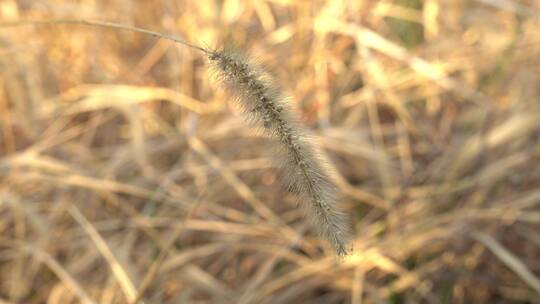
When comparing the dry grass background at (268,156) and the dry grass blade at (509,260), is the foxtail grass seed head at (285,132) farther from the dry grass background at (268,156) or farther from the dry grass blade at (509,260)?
the dry grass blade at (509,260)

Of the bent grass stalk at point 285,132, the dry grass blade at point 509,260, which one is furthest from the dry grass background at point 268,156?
the bent grass stalk at point 285,132

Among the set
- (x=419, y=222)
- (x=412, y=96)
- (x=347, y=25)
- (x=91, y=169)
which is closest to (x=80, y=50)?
(x=91, y=169)

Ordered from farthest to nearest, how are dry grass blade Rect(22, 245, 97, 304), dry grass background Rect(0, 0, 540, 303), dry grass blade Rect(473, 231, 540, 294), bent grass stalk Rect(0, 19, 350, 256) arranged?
dry grass background Rect(0, 0, 540, 303) < dry grass blade Rect(473, 231, 540, 294) < dry grass blade Rect(22, 245, 97, 304) < bent grass stalk Rect(0, 19, 350, 256)

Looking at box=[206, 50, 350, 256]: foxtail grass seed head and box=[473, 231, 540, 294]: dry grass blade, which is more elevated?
box=[206, 50, 350, 256]: foxtail grass seed head

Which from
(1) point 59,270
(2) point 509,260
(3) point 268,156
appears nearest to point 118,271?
(1) point 59,270

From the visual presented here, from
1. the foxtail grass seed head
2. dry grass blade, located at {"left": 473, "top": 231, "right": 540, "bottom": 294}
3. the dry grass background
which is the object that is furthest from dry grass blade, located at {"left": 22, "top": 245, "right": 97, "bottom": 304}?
dry grass blade, located at {"left": 473, "top": 231, "right": 540, "bottom": 294}

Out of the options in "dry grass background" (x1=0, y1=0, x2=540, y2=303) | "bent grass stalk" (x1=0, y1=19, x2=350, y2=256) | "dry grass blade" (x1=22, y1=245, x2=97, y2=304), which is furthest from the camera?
"dry grass background" (x1=0, y1=0, x2=540, y2=303)

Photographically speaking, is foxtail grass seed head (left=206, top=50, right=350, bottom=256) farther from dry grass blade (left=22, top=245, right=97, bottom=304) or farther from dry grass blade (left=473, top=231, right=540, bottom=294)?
dry grass blade (left=473, top=231, right=540, bottom=294)

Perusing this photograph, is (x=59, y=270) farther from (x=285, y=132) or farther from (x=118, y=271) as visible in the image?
(x=285, y=132)
